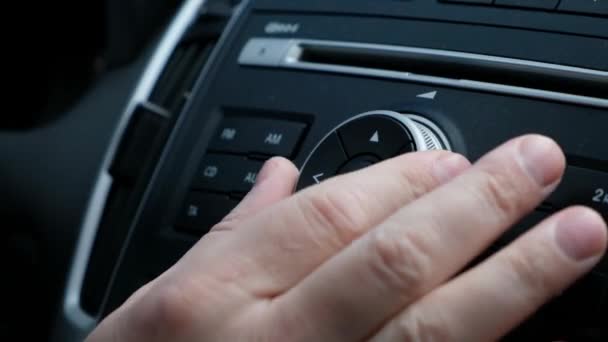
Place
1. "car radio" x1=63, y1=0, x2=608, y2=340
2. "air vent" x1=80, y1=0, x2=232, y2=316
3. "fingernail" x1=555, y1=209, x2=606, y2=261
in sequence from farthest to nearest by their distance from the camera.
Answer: "air vent" x1=80, y1=0, x2=232, y2=316
"car radio" x1=63, y1=0, x2=608, y2=340
"fingernail" x1=555, y1=209, x2=606, y2=261

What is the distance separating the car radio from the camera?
47 centimetres

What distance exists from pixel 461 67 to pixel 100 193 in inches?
12.6

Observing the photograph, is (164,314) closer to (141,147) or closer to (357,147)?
(357,147)

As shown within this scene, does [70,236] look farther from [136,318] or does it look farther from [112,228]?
[136,318]

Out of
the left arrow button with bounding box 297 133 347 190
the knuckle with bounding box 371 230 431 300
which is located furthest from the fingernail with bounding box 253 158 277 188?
the knuckle with bounding box 371 230 431 300

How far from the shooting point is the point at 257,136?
1.89 ft

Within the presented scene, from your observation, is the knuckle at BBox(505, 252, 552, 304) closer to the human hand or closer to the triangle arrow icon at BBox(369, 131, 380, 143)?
the human hand

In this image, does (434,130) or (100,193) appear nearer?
(434,130)

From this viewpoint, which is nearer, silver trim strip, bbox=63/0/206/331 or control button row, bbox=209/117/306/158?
control button row, bbox=209/117/306/158

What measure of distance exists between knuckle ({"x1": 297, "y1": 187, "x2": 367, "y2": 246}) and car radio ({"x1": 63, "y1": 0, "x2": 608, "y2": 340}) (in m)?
0.07

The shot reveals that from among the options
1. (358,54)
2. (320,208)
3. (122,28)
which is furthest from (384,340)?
(122,28)

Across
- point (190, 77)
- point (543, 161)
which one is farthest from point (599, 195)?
point (190, 77)

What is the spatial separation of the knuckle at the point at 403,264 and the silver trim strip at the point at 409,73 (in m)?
0.16

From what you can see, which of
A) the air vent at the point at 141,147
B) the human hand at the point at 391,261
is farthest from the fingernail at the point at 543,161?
the air vent at the point at 141,147
